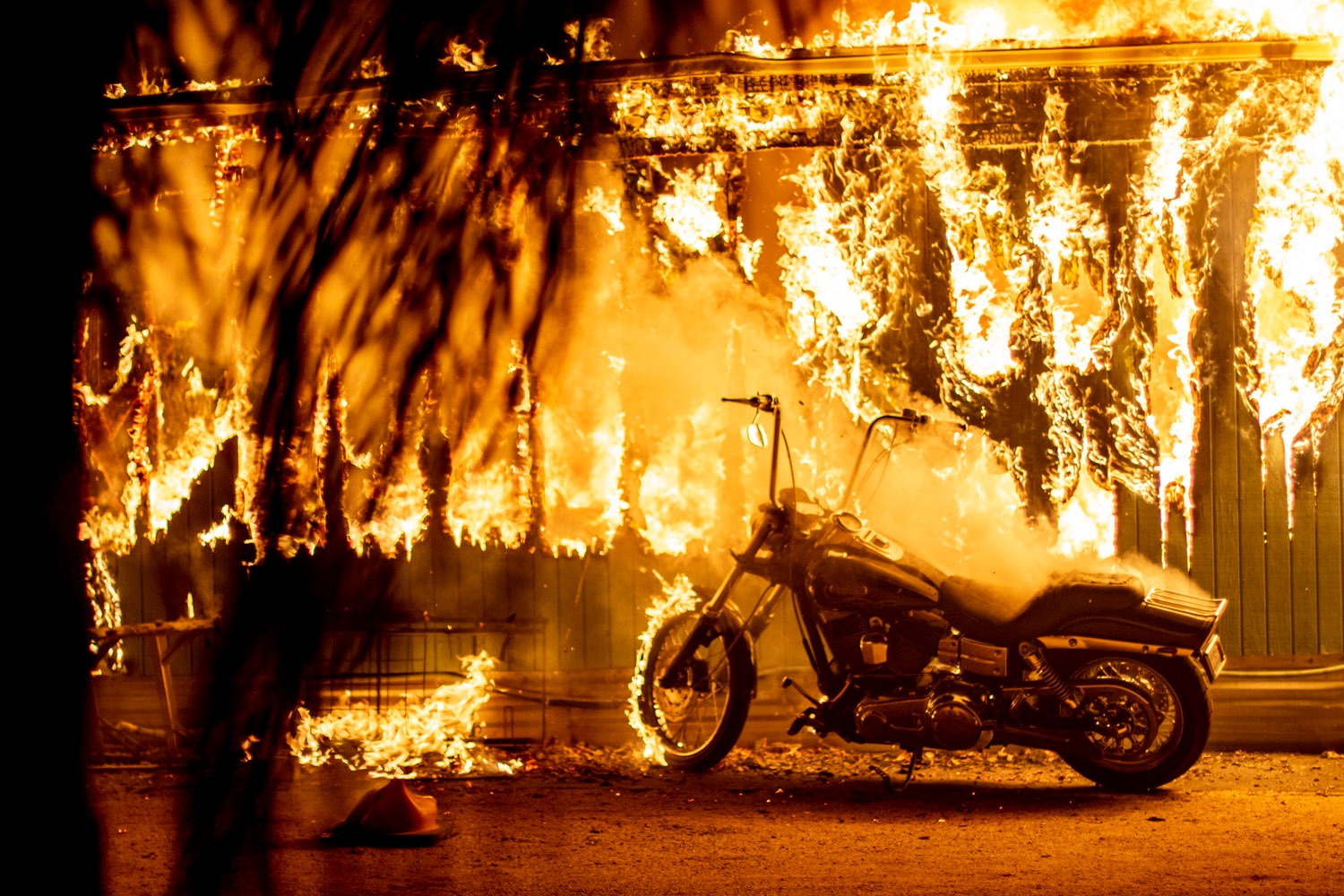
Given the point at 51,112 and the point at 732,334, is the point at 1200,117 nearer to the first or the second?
the point at 732,334

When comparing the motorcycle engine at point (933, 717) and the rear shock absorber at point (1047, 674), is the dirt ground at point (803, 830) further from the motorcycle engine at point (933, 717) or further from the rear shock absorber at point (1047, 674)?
the rear shock absorber at point (1047, 674)

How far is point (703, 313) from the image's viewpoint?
25.0 feet

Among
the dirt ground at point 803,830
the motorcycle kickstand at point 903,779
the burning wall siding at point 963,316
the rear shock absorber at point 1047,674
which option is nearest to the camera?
the dirt ground at point 803,830

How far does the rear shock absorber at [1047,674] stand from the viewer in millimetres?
5992

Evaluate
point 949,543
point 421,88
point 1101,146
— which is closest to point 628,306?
point 421,88

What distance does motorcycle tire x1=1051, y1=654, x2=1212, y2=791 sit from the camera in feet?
19.2

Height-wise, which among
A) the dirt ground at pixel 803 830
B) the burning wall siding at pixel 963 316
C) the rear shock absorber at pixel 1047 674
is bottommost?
the dirt ground at pixel 803 830

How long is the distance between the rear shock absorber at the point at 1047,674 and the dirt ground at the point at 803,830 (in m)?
0.49

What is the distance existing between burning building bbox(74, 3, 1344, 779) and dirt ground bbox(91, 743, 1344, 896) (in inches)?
48.2

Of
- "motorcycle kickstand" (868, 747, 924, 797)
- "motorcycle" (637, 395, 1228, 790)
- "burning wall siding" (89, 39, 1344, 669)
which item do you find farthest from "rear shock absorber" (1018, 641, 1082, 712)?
"burning wall siding" (89, 39, 1344, 669)

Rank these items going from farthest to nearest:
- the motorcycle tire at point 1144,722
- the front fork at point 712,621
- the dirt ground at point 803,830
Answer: the front fork at point 712,621, the motorcycle tire at point 1144,722, the dirt ground at point 803,830

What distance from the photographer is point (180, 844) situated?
209 inches

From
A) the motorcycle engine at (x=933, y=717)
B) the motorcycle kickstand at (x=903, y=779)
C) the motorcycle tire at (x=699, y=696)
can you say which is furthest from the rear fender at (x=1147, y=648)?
the motorcycle tire at (x=699, y=696)

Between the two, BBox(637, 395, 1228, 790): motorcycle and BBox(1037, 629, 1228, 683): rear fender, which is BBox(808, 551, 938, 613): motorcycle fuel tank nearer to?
BBox(637, 395, 1228, 790): motorcycle
